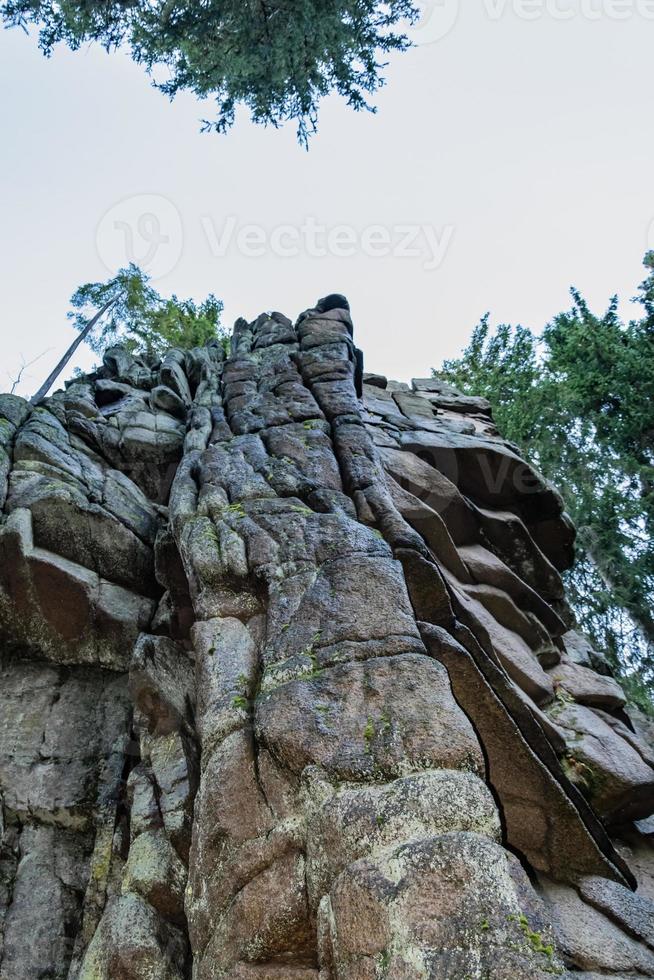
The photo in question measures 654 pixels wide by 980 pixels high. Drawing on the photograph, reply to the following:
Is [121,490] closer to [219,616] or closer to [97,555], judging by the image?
[97,555]

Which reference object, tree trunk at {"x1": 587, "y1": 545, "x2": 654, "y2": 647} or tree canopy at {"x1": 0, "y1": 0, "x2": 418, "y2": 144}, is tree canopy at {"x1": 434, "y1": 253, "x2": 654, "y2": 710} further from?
tree canopy at {"x1": 0, "y1": 0, "x2": 418, "y2": 144}

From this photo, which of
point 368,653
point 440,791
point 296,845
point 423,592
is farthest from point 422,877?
point 423,592

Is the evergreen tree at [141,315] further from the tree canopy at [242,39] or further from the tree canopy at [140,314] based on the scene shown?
the tree canopy at [242,39]

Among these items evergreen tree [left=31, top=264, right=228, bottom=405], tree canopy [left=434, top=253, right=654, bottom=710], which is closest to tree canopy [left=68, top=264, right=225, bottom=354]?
evergreen tree [left=31, top=264, right=228, bottom=405]

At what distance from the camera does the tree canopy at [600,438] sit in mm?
17281

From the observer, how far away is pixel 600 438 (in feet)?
66.0

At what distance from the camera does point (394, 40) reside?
12.5 metres

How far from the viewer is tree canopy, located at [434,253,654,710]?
17.3 m

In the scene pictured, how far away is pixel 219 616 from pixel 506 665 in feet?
13.1

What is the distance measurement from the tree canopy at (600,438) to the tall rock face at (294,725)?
6.80m

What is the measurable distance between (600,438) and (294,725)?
58.4 ft

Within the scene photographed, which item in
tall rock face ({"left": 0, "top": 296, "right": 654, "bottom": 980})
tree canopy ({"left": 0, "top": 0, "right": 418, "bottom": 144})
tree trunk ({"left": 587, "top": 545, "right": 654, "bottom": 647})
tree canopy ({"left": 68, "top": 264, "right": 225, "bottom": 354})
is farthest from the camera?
tree canopy ({"left": 68, "top": 264, "right": 225, "bottom": 354})

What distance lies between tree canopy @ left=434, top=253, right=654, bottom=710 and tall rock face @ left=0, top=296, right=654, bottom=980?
6800 millimetres

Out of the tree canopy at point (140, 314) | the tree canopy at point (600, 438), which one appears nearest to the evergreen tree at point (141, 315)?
the tree canopy at point (140, 314)
